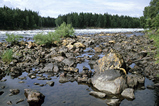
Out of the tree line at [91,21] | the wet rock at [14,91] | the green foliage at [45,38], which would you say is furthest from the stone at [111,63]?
the tree line at [91,21]

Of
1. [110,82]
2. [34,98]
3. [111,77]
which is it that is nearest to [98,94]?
[110,82]

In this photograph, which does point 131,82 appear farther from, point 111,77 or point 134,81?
point 111,77

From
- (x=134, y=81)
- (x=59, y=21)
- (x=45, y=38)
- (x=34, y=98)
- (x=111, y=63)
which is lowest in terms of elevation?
(x=34, y=98)

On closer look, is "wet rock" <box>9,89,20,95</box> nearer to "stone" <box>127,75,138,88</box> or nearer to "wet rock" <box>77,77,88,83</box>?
"wet rock" <box>77,77,88,83</box>

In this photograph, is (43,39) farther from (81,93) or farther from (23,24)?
(23,24)

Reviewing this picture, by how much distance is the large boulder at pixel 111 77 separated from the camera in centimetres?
675

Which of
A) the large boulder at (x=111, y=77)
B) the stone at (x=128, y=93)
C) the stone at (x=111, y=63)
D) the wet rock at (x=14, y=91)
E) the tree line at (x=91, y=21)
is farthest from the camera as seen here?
the tree line at (x=91, y=21)

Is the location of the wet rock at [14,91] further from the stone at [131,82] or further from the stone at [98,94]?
the stone at [131,82]

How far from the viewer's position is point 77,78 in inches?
326

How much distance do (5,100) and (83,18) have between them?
4753 inches

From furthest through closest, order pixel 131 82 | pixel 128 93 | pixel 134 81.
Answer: pixel 134 81 → pixel 131 82 → pixel 128 93

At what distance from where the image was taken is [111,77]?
7.18m

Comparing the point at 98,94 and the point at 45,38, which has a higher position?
the point at 45,38

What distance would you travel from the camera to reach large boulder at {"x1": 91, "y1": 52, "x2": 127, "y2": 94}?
6754mm
